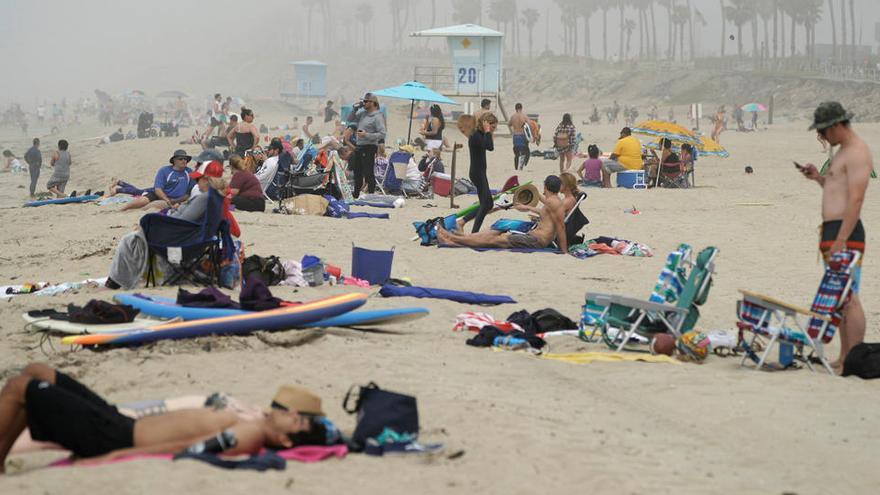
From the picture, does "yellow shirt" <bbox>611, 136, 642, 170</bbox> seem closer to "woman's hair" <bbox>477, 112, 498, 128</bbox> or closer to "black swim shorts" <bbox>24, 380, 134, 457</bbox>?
"woman's hair" <bbox>477, 112, 498, 128</bbox>

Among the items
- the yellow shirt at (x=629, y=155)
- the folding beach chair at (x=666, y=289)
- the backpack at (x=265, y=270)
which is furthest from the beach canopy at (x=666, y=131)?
the folding beach chair at (x=666, y=289)

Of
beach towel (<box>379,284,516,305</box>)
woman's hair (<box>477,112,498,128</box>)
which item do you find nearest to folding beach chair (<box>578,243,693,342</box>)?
beach towel (<box>379,284,516,305</box>)

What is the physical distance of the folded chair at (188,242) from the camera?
8.66m

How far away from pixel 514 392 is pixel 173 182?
8.71 m

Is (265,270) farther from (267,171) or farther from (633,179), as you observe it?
(633,179)

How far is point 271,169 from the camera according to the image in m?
15.4

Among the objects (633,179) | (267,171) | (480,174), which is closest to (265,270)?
(480,174)

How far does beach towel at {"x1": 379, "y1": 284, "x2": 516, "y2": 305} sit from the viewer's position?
28.5ft

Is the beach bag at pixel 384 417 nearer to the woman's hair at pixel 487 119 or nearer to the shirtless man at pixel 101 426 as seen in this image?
the shirtless man at pixel 101 426

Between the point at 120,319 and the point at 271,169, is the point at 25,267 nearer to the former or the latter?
the point at 120,319

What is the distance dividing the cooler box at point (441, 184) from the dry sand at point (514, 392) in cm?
612

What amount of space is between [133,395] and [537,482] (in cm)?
227

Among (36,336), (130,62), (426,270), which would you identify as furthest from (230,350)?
(130,62)

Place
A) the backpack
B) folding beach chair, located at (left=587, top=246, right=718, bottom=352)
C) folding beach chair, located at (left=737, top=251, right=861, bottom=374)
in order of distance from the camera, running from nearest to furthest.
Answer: folding beach chair, located at (left=737, top=251, right=861, bottom=374) → folding beach chair, located at (left=587, top=246, right=718, bottom=352) → the backpack
